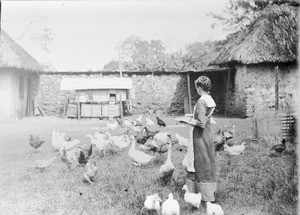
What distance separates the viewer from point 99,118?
17.2 m

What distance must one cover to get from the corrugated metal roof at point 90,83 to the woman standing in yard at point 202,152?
43.5 ft

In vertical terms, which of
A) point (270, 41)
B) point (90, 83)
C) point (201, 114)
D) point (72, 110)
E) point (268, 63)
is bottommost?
point (201, 114)

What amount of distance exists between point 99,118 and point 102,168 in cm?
1146

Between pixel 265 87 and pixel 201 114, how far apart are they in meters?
12.2

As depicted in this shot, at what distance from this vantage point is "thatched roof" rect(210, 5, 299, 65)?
48.1 feet

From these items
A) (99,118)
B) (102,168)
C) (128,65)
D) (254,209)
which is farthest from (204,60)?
(254,209)

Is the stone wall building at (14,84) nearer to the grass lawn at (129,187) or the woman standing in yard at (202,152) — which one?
the grass lawn at (129,187)

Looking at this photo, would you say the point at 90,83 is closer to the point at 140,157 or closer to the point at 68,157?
the point at 68,157

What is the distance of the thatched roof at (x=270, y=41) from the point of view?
1465 centimetres

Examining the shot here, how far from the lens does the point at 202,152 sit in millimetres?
4203

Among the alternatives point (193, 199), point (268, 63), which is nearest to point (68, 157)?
point (193, 199)

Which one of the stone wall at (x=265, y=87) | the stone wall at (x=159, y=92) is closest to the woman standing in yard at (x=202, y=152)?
the stone wall at (x=265, y=87)

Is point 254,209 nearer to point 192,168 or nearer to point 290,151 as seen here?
point 192,168

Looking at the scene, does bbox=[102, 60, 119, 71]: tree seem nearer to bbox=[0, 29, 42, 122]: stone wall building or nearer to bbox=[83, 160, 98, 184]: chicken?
bbox=[0, 29, 42, 122]: stone wall building
